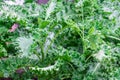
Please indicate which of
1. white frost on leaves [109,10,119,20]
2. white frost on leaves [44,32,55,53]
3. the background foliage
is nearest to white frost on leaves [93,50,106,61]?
the background foliage

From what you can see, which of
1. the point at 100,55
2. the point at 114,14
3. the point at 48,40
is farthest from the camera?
the point at 114,14

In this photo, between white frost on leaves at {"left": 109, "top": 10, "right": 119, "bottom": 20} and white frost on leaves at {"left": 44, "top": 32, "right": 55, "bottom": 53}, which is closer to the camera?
white frost on leaves at {"left": 44, "top": 32, "right": 55, "bottom": 53}

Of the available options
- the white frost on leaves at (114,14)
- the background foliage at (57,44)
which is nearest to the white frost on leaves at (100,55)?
the background foliage at (57,44)

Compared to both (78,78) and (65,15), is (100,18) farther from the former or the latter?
(78,78)

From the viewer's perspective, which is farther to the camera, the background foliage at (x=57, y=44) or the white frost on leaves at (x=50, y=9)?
the white frost on leaves at (x=50, y=9)

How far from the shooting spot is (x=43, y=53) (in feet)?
4.88

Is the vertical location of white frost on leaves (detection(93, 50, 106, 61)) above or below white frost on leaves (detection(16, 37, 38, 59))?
below

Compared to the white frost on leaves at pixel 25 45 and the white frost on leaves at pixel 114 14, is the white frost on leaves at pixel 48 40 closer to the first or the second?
the white frost on leaves at pixel 25 45

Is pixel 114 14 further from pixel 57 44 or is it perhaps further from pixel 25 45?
pixel 25 45

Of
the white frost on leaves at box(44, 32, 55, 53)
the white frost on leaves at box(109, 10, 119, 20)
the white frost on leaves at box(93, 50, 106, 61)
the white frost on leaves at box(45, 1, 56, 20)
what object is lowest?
the white frost on leaves at box(93, 50, 106, 61)

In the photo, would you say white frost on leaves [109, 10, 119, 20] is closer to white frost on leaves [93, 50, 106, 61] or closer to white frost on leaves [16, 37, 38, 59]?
white frost on leaves [93, 50, 106, 61]

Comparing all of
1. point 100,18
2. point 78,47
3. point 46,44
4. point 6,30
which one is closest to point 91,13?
point 100,18

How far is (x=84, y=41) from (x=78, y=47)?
0.15m

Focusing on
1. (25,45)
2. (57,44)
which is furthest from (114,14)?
(25,45)
